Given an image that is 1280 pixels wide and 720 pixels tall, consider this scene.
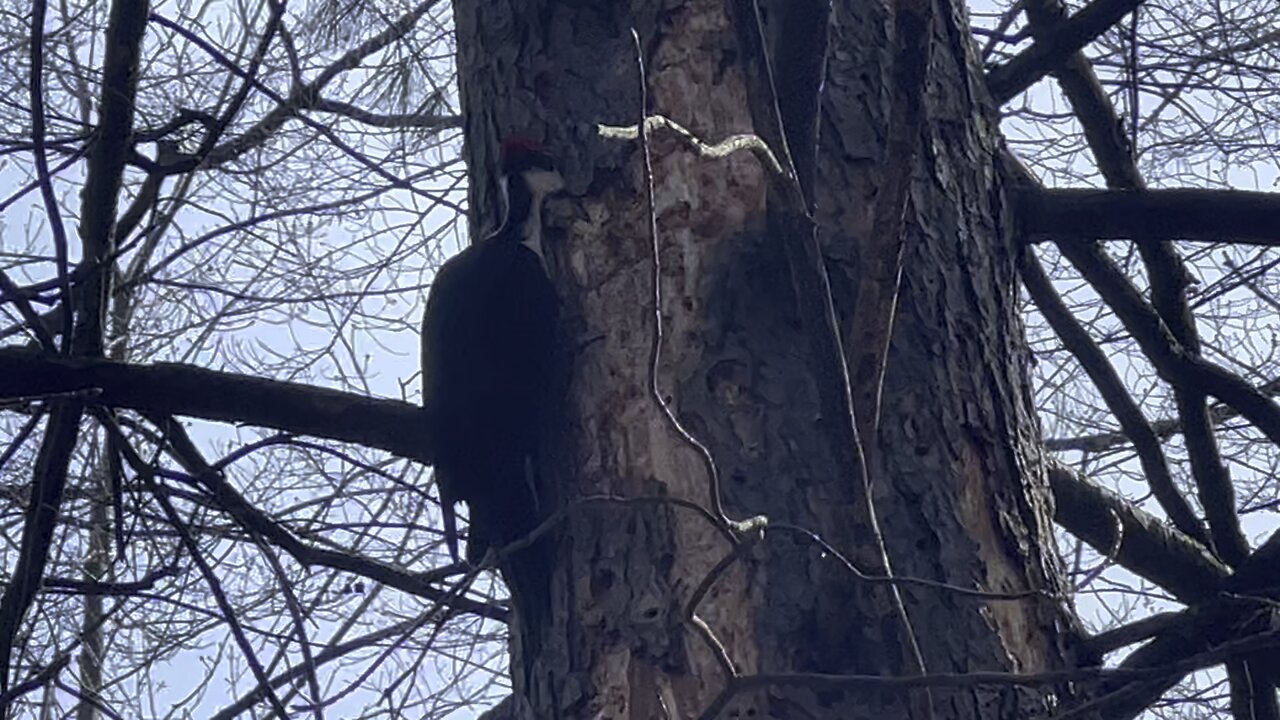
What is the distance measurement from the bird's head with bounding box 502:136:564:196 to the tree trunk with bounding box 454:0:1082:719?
24 millimetres

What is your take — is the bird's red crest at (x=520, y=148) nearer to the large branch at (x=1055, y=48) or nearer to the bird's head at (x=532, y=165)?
the bird's head at (x=532, y=165)

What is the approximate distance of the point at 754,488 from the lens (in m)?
2.02

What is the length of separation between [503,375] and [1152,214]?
104 cm

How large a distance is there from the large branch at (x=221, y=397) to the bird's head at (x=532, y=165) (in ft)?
1.25

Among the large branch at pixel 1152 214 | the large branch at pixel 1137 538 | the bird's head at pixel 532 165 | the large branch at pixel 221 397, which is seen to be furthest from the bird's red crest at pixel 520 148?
the large branch at pixel 1137 538

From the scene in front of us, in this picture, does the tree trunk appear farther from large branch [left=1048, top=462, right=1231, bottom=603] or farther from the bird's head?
large branch [left=1048, top=462, right=1231, bottom=603]

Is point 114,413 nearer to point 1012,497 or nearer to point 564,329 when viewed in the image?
point 564,329

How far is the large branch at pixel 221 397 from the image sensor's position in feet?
7.64

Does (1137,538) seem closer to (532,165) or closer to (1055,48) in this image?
(1055,48)

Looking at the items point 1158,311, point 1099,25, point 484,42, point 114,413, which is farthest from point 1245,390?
point 114,413

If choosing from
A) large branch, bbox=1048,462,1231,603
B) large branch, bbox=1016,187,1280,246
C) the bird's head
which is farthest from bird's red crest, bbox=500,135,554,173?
large branch, bbox=1048,462,1231,603

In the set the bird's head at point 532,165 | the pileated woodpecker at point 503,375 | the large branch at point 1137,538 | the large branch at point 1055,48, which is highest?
the large branch at point 1055,48

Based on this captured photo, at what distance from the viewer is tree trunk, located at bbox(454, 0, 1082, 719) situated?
1.93m

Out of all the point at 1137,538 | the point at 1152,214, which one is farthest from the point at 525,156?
the point at 1137,538
